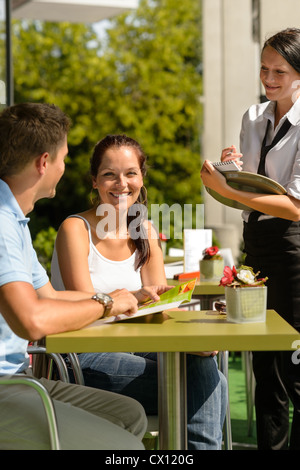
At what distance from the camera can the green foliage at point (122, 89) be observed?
71.3 ft

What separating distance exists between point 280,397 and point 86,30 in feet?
67.2

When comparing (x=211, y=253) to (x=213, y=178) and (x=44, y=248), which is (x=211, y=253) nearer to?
(x=213, y=178)

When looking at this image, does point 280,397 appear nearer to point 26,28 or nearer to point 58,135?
point 58,135

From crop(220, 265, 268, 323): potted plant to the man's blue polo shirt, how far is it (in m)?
0.58

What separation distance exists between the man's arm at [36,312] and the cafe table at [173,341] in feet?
0.09

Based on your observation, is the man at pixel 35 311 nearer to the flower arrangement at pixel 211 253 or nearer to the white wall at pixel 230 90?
the flower arrangement at pixel 211 253

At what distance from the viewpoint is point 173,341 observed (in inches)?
76.2

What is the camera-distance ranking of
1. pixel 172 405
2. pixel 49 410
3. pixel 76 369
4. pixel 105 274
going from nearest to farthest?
1. pixel 49 410
2. pixel 172 405
3. pixel 76 369
4. pixel 105 274

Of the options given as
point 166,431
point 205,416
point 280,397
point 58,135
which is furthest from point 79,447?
point 280,397

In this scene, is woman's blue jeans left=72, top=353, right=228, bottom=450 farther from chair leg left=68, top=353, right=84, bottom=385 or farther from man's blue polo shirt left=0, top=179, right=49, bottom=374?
man's blue polo shirt left=0, top=179, right=49, bottom=374

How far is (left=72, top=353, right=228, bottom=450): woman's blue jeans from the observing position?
2.33 metres

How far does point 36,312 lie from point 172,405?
47 cm

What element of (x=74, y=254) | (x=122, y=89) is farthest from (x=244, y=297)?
(x=122, y=89)

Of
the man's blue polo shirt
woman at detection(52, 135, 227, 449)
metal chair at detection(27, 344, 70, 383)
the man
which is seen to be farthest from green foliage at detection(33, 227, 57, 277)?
the man's blue polo shirt
